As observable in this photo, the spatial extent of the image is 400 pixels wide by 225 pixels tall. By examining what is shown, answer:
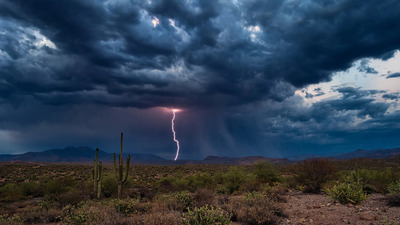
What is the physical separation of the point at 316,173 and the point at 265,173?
7.83 meters

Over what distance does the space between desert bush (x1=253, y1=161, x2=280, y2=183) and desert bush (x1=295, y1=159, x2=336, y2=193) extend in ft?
18.8

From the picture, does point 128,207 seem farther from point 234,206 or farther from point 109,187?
point 109,187

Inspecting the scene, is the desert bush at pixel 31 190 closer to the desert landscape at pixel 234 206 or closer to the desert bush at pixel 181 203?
the desert landscape at pixel 234 206

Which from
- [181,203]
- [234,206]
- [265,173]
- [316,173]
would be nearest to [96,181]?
[181,203]

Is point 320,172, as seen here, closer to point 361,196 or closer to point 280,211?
point 361,196

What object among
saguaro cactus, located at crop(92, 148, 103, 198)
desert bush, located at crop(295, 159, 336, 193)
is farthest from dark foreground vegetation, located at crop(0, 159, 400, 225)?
saguaro cactus, located at crop(92, 148, 103, 198)

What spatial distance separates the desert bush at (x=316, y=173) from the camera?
2108 centimetres

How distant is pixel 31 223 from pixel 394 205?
1882 centimetres

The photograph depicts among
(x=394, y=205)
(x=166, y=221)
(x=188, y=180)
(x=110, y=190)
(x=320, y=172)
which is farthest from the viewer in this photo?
(x=188, y=180)

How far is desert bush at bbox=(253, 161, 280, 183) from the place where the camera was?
2794 centimetres

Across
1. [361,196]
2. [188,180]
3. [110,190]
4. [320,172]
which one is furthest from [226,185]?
[361,196]

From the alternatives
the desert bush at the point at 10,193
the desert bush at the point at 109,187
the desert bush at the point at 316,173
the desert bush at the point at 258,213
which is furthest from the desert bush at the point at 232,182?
the desert bush at the point at 10,193

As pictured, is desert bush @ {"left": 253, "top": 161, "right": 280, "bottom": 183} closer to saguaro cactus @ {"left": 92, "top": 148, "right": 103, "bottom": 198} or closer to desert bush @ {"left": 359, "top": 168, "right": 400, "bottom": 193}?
desert bush @ {"left": 359, "top": 168, "right": 400, "bottom": 193}

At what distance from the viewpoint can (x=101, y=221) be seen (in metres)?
9.27
